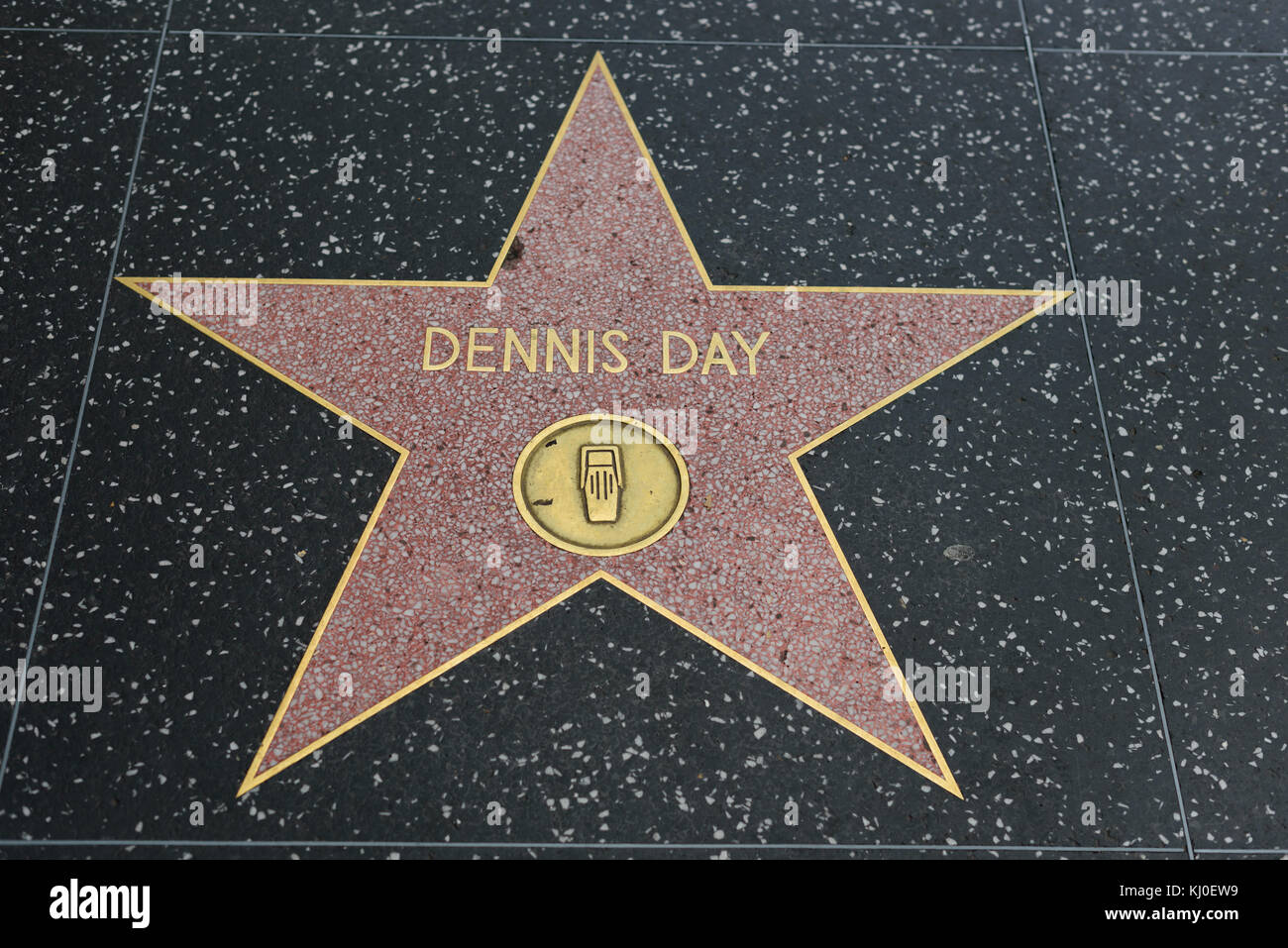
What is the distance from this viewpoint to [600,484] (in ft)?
5.57

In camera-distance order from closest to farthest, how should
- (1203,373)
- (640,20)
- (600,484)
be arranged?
(600,484), (1203,373), (640,20)

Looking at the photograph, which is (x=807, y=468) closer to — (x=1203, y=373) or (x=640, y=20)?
(x=1203, y=373)

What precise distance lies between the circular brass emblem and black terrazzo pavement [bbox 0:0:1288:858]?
5.4 inches

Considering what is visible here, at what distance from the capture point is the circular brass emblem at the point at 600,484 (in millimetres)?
1666

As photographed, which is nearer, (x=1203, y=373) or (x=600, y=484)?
(x=600, y=484)

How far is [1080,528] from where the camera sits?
5.66 ft

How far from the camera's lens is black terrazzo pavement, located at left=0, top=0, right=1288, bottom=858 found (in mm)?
1481

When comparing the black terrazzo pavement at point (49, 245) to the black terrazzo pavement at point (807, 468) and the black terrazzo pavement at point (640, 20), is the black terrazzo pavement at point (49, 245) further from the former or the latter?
the black terrazzo pavement at point (640, 20)

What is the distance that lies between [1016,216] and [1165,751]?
1099 mm

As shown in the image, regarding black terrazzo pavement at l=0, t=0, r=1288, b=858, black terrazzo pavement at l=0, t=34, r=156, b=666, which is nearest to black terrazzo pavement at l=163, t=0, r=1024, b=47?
black terrazzo pavement at l=0, t=0, r=1288, b=858

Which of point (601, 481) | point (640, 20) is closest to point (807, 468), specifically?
point (601, 481)

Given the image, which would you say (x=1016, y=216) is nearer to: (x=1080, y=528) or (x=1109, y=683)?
(x=1080, y=528)

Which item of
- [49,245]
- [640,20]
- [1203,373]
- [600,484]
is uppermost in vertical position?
[640,20]

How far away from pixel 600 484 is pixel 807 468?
38 centimetres
